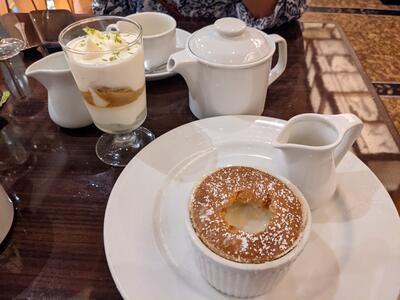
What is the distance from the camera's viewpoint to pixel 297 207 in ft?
1.99

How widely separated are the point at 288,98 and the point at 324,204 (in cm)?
36

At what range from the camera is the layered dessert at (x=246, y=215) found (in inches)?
21.6

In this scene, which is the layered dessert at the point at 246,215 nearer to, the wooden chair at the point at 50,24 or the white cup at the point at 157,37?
the white cup at the point at 157,37

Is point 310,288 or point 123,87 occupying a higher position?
point 123,87

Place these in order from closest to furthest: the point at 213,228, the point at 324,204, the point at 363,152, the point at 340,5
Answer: the point at 213,228, the point at 324,204, the point at 363,152, the point at 340,5

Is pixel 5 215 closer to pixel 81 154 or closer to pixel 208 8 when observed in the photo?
pixel 81 154

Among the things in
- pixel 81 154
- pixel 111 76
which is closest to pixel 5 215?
pixel 81 154

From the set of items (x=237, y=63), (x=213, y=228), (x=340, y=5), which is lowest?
(x=340, y=5)

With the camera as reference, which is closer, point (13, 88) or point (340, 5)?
point (13, 88)

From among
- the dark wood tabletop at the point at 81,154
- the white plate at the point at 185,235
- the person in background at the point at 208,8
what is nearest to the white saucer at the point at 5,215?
the dark wood tabletop at the point at 81,154

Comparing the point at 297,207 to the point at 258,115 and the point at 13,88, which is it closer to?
the point at 258,115

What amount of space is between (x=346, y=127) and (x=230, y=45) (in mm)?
316

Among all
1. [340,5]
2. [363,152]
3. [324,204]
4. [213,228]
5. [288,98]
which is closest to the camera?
[213,228]

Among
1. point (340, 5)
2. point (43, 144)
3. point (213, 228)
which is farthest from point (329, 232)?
point (340, 5)
